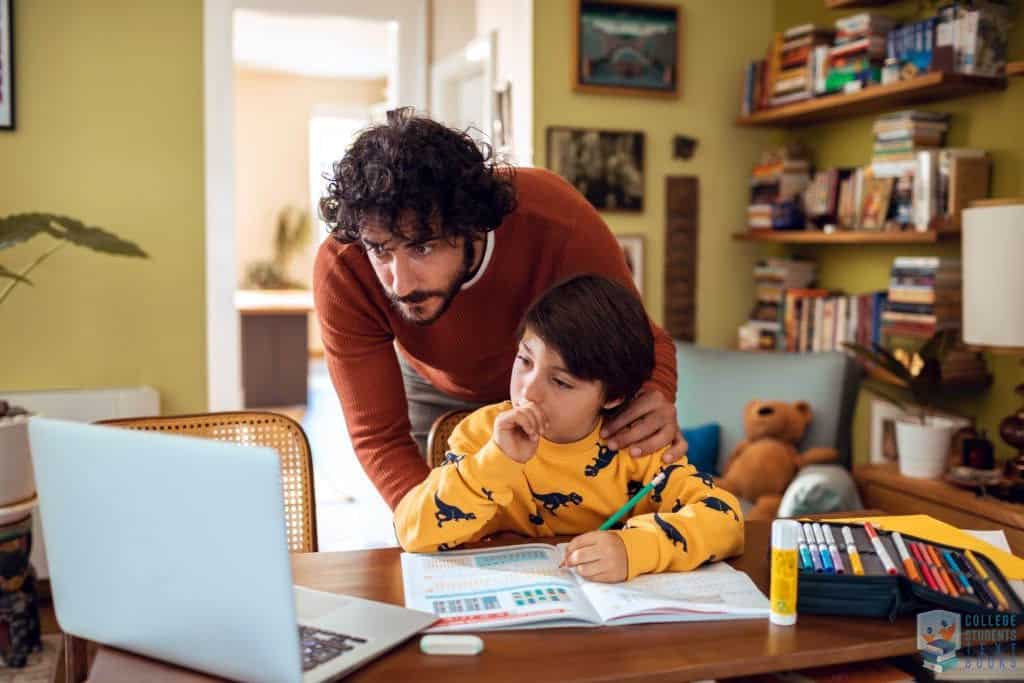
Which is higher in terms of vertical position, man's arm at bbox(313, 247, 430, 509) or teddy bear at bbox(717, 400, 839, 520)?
man's arm at bbox(313, 247, 430, 509)

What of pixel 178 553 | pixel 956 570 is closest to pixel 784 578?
pixel 956 570

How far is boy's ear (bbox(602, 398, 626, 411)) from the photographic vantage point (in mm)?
1374

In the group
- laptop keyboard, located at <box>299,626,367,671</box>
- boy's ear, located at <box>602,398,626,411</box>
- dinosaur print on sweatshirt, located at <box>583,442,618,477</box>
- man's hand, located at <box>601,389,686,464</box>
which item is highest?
boy's ear, located at <box>602,398,626,411</box>

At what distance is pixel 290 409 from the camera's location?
22.2ft

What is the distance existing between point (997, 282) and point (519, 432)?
70.5 inches

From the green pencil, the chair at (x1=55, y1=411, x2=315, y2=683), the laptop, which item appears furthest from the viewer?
the chair at (x1=55, y1=411, x2=315, y2=683)

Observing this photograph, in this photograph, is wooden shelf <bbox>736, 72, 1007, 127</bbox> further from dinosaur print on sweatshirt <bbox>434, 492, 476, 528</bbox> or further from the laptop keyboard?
the laptop keyboard

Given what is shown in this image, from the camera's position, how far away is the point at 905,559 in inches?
42.7

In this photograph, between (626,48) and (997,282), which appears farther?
(626,48)

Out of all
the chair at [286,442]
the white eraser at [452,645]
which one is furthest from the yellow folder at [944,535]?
the chair at [286,442]

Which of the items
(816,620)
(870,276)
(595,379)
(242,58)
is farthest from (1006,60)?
(242,58)

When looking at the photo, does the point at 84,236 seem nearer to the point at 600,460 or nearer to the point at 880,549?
the point at 600,460

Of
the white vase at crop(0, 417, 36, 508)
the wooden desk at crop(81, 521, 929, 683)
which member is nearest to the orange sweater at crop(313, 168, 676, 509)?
the wooden desk at crop(81, 521, 929, 683)

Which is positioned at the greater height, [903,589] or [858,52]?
[858,52]
